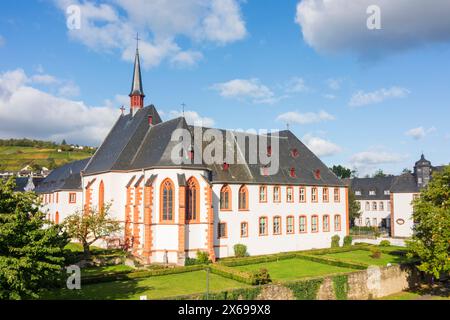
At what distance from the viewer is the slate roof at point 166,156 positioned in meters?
37.6

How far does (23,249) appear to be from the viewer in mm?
15578

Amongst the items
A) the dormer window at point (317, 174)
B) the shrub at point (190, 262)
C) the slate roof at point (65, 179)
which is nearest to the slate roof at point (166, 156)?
the dormer window at point (317, 174)

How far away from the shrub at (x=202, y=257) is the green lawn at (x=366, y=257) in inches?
485

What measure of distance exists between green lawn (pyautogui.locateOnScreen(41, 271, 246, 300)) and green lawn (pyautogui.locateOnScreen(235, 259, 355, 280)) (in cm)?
443

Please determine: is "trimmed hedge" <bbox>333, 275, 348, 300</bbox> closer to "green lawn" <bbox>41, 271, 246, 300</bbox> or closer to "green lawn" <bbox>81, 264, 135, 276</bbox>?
"green lawn" <bbox>41, 271, 246, 300</bbox>

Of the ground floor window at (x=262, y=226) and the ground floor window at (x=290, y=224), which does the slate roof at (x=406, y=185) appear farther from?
the ground floor window at (x=262, y=226)

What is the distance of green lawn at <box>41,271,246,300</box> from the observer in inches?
918

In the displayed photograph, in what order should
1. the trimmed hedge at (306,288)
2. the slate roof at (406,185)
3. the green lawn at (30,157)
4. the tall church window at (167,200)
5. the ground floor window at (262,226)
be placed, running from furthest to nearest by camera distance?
the green lawn at (30,157) → the slate roof at (406,185) → the ground floor window at (262,226) → the tall church window at (167,200) → the trimmed hedge at (306,288)

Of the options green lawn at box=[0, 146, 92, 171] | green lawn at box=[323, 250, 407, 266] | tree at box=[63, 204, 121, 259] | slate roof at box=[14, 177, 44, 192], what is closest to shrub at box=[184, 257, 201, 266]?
tree at box=[63, 204, 121, 259]

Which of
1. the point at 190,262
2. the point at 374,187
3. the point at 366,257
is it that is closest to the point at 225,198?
the point at 190,262

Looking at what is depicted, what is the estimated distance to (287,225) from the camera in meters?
43.0

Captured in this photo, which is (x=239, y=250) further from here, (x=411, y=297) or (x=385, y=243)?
(x=385, y=243)

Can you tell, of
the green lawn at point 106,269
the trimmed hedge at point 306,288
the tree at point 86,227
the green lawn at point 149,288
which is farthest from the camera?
the tree at point 86,227

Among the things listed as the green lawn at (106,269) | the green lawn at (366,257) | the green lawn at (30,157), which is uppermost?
the green lawn at (30,157)
